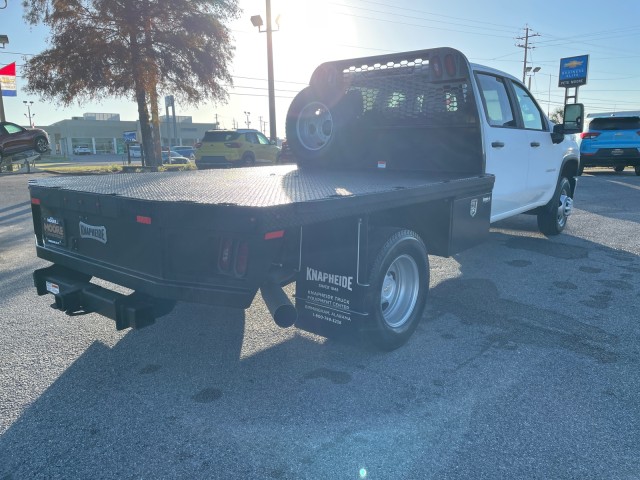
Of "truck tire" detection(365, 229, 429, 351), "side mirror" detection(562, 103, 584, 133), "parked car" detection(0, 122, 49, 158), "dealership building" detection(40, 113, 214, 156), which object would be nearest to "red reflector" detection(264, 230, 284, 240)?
"truck tire" detection(365, 229, 429, 351)

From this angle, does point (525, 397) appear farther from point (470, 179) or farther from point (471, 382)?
→ point (470, 179)

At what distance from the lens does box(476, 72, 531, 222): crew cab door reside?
4.91 m

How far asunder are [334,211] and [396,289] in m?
1.29

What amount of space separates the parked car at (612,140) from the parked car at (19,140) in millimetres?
21664

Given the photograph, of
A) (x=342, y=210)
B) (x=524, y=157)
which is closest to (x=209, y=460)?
(x=342, y=210)

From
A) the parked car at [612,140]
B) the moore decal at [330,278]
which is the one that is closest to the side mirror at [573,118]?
the moore decal at [330,278]

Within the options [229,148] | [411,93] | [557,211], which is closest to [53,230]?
[411,93]

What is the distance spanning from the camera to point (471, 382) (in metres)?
3.14

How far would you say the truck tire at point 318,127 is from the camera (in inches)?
211

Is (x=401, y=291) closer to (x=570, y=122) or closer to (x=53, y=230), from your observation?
Result: (x=53, y=230)

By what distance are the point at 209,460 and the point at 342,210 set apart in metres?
1.47

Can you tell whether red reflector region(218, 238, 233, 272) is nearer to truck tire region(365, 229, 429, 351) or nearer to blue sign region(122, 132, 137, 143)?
truck tire region(365, 229, 429, 351)

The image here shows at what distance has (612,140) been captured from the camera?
53.8 feet

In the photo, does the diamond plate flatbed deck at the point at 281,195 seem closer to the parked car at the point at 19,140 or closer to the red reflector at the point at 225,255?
the red reflector at the point at 225,255
